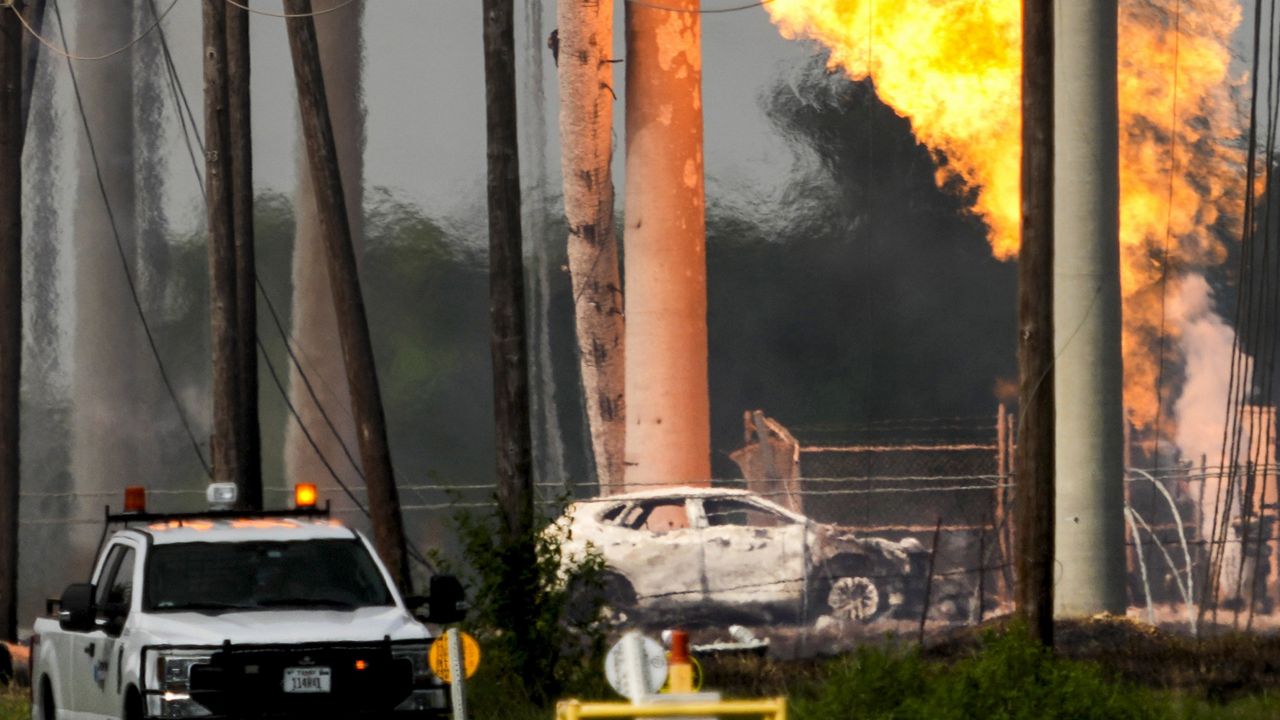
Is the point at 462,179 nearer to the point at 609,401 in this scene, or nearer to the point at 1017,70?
the point at 609,401

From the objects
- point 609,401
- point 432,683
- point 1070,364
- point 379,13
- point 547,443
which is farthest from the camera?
point 379,13

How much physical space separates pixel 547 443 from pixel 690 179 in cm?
974

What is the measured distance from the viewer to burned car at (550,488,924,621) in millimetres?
26031

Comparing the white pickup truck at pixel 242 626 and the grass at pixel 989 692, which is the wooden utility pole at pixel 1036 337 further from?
the white pickup truck at pixel 242 626

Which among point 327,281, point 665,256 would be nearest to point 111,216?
point 327,281

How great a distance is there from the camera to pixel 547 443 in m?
44.2

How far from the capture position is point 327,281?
46031mm

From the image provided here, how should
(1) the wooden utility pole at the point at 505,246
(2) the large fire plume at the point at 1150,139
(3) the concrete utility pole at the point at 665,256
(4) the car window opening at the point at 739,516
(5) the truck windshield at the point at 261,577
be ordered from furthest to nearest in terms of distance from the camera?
(2) the large fire plume at the point at 1150,139 → (3) the concrete utility pole at the point at 665,256 → (4) the car window opening at the point at 739,516 → (1) the wooden utility pole at the point at 505,246 → (5) the truck windshield at the point at 261,577

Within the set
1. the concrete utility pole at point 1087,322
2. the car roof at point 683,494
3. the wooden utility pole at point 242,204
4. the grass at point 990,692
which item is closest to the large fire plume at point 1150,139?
the concrete utility pole at point 1087,322

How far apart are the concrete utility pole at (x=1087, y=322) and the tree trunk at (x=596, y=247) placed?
1404 cm

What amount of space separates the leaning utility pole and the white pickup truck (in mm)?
7670

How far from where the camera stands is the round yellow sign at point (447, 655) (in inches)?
418

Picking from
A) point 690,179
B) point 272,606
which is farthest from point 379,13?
point 272,606

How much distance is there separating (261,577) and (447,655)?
2.05 metres
